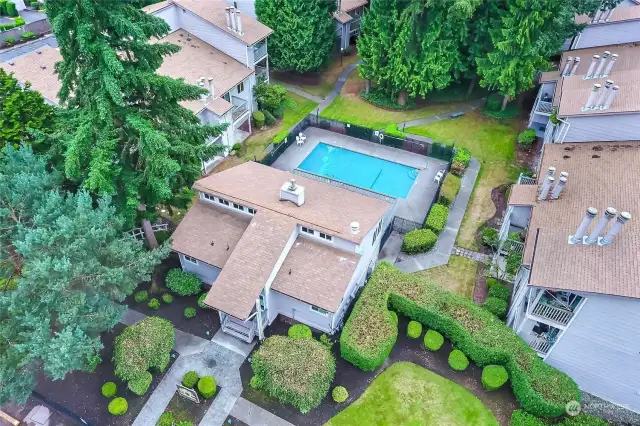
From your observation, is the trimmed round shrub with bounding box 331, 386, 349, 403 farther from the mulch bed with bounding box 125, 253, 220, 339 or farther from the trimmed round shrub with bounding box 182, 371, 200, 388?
the mulch bed with bounding box 125, 253, 220, 339

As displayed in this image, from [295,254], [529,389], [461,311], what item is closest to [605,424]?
[529,389]

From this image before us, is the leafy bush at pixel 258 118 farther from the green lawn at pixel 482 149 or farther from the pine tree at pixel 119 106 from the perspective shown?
the pine tree at pixel 119 106

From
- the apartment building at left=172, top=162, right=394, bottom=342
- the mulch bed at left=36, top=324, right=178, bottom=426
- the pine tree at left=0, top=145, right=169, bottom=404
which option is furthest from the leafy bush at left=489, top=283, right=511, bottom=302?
the pine tree at left=0, top=145, right=169, bottom=404

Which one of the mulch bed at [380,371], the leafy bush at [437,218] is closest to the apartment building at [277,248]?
the mulch bed at [380,371]

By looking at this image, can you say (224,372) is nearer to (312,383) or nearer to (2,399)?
(312,383)

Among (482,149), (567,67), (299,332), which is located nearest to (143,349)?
(299,332)
